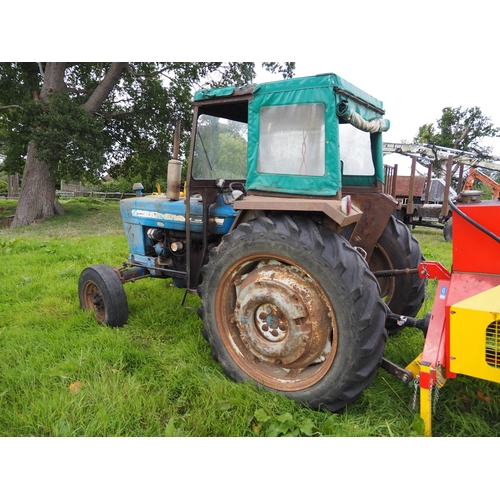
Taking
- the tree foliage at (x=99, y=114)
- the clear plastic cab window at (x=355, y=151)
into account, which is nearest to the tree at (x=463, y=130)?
the tree foliage at (x=99, y=114)

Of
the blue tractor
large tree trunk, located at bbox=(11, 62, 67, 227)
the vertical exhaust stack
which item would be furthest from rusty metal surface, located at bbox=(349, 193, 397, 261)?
large tree trunk, located at bbox=(11, 62, 67, 227)

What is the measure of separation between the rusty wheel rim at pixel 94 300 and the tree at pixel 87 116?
9749 millimetres

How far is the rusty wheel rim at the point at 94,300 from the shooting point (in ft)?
12.1

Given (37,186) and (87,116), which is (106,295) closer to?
(87,116)

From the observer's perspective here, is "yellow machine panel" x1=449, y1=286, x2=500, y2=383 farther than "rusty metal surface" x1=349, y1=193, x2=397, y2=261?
No

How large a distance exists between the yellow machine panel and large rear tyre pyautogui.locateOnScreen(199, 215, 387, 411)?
0.38m

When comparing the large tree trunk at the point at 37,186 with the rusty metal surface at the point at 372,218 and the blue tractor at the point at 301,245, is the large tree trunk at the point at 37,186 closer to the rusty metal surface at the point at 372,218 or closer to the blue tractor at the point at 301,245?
the blue tractor at the point at 301,245

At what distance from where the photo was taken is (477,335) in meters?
1.97

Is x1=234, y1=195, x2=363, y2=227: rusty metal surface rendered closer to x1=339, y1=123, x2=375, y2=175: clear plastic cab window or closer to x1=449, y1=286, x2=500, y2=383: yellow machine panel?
x1=449, y1=286, x2=500, y2=383: yellow machine panel

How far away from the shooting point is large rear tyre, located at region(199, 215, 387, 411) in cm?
219

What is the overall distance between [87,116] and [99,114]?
7.07ft

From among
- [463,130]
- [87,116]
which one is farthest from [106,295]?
[463,130]

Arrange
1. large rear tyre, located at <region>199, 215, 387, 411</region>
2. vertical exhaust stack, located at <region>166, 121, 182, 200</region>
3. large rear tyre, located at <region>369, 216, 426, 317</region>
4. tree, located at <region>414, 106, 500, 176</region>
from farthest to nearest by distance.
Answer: tree, located at <region>414, 106, 500, 176</region> → vertical exhaust stack, located at <region>166, 121, 182, 200</region> → large rear tyre, located at <region>369, 216, 426, 317</region> → large rear tyre, located at <region>199, 215, 387, 411</region>

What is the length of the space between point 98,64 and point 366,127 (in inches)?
612
